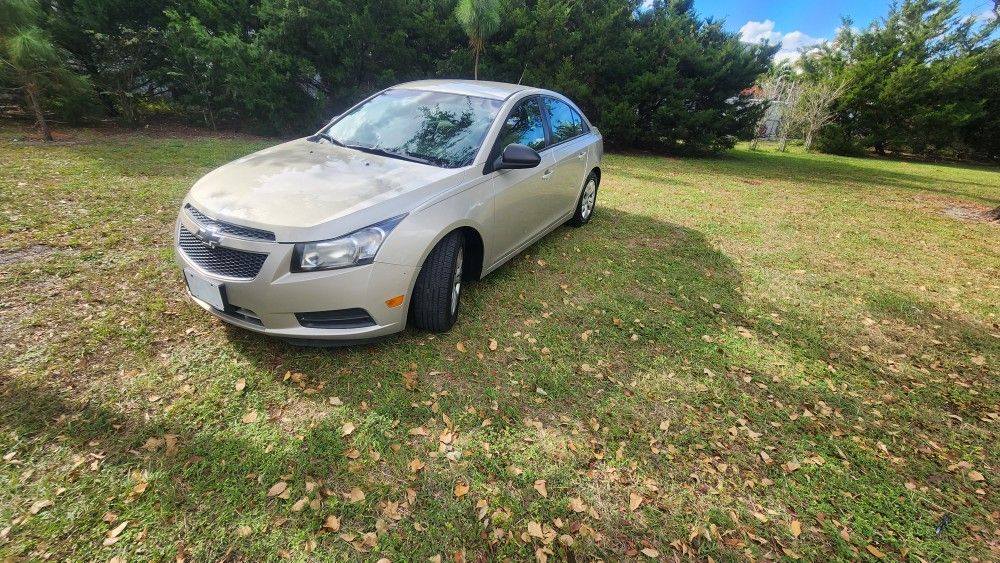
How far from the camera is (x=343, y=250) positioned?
239cm

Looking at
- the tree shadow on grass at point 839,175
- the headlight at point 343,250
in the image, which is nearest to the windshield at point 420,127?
the headlight at point 343,250

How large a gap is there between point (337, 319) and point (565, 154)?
2.93 metres

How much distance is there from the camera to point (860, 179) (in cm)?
1196

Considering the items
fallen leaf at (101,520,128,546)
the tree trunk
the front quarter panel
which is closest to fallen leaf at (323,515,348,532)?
fallen leaf at (101,520,128,546)

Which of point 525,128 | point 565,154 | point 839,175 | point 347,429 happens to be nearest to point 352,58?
point 565,154

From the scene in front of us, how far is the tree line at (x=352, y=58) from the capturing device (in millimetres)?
8898

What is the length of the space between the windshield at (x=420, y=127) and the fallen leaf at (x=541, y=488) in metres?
2.03

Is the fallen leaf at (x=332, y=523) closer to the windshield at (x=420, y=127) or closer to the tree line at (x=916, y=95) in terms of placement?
the windshield at (x=420, y=127)

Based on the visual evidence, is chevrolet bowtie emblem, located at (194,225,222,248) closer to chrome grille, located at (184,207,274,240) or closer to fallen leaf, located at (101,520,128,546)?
chrome grille, located at (184,207,274,240)

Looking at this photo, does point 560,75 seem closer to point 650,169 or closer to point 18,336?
point 650,169

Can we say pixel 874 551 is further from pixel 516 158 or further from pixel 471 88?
pixel 471 88

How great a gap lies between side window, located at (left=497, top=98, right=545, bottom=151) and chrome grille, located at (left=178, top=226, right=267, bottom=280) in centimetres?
188

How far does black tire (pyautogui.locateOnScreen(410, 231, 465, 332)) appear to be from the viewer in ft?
9.30

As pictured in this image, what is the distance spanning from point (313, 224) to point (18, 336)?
2061 mm
